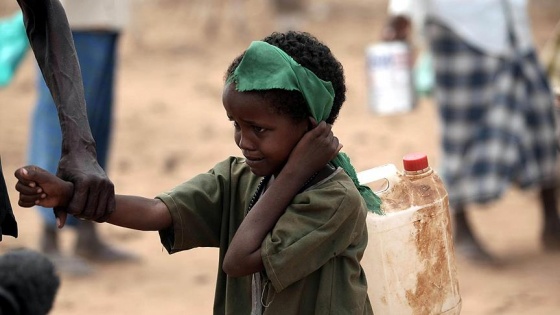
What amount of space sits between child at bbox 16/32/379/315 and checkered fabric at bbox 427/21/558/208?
3.00 m

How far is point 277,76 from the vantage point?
2.42 m

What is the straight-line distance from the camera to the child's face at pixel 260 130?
2461 mm

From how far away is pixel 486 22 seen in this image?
5.44m

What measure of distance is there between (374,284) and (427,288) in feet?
0.45

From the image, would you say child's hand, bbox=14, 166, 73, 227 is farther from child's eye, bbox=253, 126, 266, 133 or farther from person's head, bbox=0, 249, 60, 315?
child's eye, bbox=253, 126, 266, 133

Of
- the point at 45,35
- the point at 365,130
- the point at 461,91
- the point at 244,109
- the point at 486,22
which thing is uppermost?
the point at 45,35

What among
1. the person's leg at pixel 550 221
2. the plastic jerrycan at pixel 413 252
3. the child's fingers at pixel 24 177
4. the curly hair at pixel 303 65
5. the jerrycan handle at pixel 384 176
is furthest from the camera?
the person's leg at pixel 550 221

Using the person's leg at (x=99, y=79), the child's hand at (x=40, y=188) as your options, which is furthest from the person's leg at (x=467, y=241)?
the child's hand at (x=40, y=188)

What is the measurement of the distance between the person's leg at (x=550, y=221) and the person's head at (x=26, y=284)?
13.8 feet

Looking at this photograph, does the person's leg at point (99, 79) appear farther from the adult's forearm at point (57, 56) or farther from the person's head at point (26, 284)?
the person's head at point (26, 284)

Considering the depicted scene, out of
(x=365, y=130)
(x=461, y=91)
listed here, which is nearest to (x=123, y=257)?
(x=461, y=91)

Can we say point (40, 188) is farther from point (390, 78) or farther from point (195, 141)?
point (195, 141)

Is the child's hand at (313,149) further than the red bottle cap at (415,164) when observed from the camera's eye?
No

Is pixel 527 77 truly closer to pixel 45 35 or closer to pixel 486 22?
pixel 486 22
